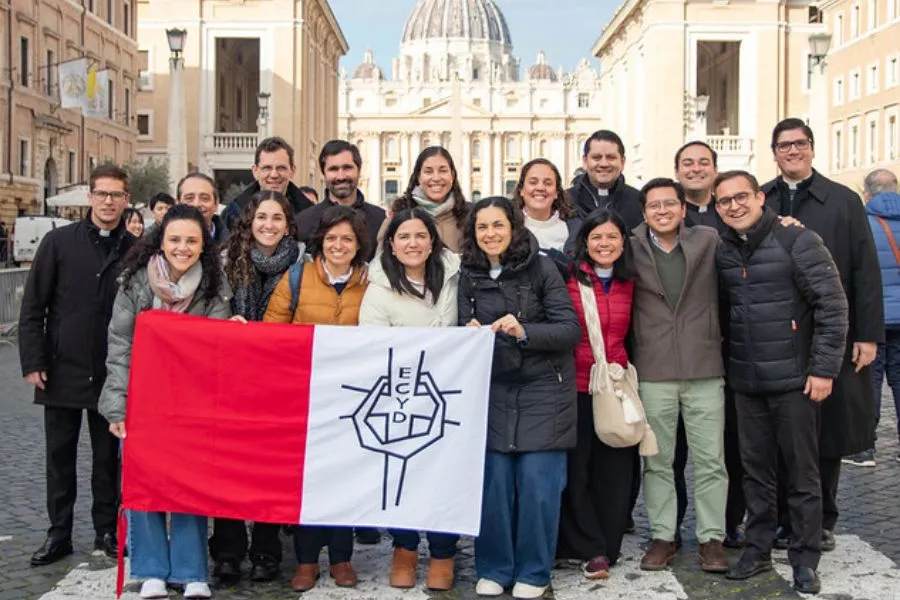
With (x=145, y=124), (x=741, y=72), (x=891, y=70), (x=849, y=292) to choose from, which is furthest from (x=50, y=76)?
(x=849, y=292)

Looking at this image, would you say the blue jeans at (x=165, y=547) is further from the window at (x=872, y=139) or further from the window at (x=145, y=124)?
the window at (x=145, y=124)

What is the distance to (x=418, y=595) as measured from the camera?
5500 millimetres

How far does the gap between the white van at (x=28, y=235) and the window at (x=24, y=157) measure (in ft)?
19.7

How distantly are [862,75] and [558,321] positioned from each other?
147 ft

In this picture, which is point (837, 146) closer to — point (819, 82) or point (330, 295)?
point (819, 82)

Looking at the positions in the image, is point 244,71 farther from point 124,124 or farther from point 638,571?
point 638,571

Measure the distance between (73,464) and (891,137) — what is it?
137 ft

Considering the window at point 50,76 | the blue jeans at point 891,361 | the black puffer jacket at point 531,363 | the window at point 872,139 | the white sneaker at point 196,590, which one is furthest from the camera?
the window at point 872,139

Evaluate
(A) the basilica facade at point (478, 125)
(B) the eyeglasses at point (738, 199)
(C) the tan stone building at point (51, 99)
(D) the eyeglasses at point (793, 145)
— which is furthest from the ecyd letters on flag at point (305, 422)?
(A) the basilica facade at point (478, 125)

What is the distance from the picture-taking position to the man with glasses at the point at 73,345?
6164mm

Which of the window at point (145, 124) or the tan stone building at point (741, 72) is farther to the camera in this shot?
the window at point (145, 124)

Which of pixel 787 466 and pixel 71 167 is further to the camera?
pixel 71 167

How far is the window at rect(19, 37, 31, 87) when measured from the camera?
35719mm

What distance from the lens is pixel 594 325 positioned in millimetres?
5734
